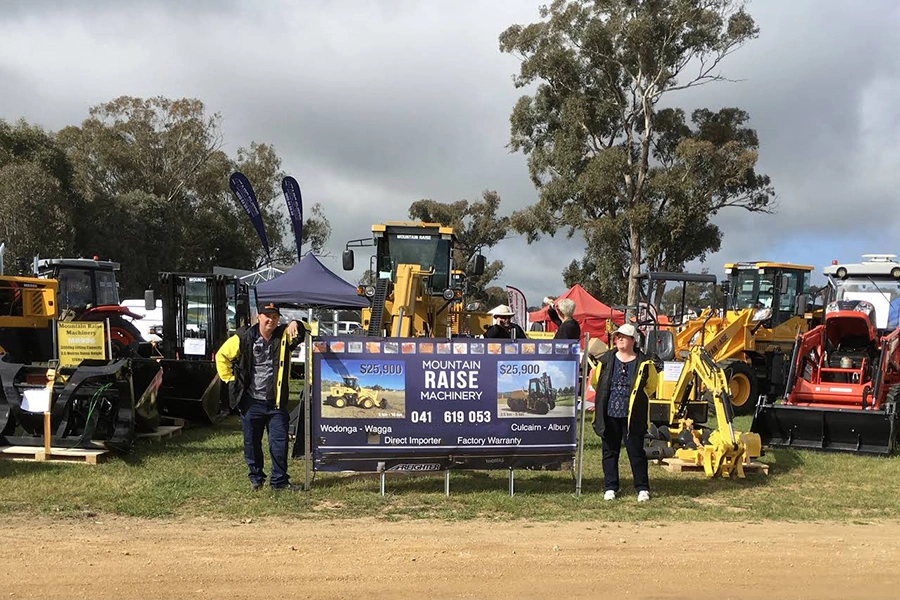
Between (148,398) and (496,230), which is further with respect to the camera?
(496,230)

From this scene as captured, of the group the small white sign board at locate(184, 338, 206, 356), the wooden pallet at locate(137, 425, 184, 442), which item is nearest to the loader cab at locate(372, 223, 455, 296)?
the small white sign board at locate(184, 338, 206, 356)

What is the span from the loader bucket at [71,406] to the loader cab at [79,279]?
988 cm

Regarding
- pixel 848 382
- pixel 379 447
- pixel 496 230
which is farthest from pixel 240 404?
pixel 496 230

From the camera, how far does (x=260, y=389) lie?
7.58 meters

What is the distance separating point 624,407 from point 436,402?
71.0 inches

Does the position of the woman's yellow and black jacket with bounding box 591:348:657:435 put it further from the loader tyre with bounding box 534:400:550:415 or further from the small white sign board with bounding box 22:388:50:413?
the small white sign board with bounding box 22:388:50:413

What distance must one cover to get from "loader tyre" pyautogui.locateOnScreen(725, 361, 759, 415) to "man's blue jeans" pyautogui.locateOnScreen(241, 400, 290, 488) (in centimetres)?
1021

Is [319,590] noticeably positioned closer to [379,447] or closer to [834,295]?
[379,447]

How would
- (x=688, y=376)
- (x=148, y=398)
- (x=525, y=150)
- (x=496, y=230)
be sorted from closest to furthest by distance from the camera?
(x=688, y=376), (x=148, y=398), (x=525, y=150), (x=496, y=230)

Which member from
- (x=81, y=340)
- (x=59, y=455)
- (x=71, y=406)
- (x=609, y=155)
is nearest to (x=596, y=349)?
(x=59, y=455)

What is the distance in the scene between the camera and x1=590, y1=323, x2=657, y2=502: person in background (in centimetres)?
761

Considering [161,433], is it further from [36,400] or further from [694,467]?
[694,467]

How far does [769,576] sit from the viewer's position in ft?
17.2

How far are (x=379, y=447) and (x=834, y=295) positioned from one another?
12986 millimetres
